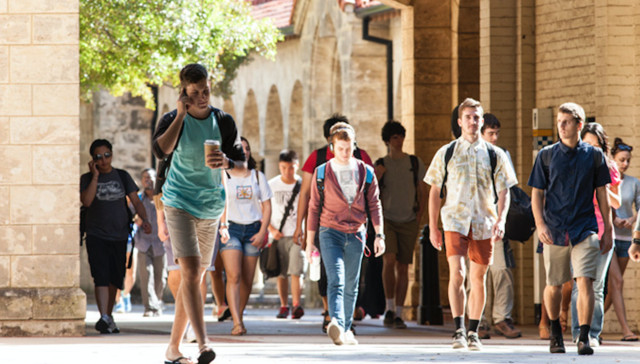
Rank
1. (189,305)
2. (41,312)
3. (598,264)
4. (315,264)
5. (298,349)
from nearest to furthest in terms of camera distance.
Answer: (189,305), (598,264), (298,349), (315,264), (41,312)

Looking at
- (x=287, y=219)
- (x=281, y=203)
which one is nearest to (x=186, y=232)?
(x=281, y=203)

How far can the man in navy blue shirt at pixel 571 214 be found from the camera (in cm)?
1128

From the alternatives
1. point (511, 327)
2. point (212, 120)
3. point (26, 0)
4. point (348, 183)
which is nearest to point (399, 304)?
point (511, 327)

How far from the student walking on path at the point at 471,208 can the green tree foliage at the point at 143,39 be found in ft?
52.3

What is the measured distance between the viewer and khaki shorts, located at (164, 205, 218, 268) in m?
9.61

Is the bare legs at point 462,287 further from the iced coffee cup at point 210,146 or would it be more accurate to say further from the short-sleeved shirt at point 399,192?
the short-sleeved shirt at point 399,192

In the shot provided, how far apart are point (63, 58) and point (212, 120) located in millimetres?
3837

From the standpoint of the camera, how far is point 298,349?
11.6 m

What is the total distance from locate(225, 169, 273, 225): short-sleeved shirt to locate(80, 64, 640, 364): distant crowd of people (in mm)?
13

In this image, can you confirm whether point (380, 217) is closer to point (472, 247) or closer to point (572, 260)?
point (472, 247)

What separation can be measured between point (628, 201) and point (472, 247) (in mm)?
2831

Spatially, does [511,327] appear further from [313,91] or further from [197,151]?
[313,91]

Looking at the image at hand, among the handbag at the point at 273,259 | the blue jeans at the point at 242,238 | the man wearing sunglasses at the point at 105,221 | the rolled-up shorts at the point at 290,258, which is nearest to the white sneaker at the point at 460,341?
the blue jeans at the point at 242,238

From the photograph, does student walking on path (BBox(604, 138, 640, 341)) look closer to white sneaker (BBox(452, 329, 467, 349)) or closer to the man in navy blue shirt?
the man in navy blue shirt
